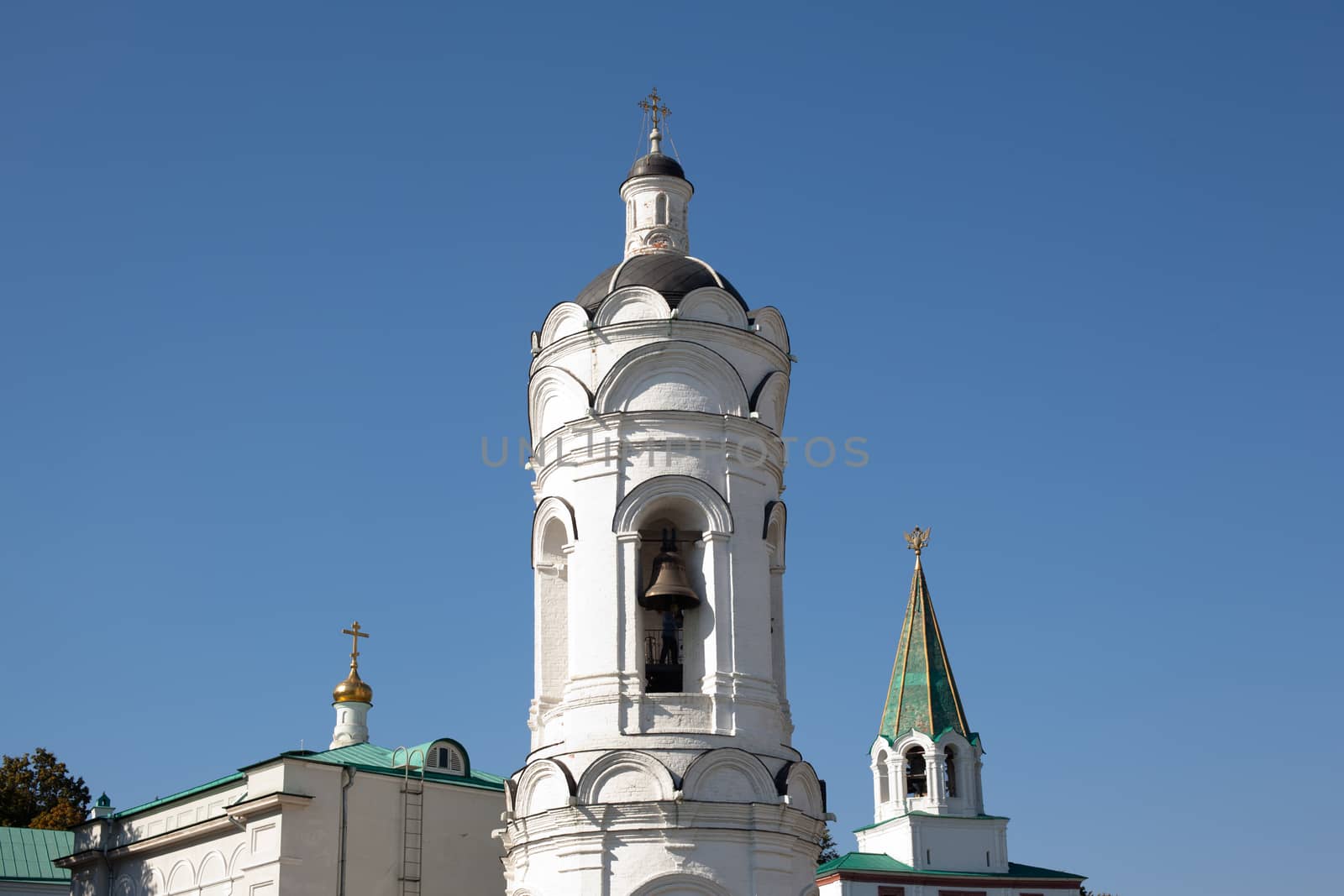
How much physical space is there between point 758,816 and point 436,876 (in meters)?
6.16

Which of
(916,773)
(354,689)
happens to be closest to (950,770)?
(916,773)

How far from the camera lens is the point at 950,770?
45062 millimetres

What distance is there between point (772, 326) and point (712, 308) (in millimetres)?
1045

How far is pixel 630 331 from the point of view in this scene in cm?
2142

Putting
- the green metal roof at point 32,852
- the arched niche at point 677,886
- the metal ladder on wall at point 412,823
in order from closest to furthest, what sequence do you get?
1. the arched niche at point 677,886
2. the metal ladder on wall at point 412,823
3. the green metal roof at point 32,852

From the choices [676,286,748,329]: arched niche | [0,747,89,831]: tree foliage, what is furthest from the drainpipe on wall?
[0,747,89,831]: tree foliage

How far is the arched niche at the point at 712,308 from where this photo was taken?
21.5 meters

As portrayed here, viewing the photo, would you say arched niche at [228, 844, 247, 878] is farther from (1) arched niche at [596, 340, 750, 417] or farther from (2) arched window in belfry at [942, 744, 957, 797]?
(2) arched window in belfry at [942, 744, 957, 797]

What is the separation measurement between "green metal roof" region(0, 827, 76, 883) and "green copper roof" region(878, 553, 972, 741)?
2107cm

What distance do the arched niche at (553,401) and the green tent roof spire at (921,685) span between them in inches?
962

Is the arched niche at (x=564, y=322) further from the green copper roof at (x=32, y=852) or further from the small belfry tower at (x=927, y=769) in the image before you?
the small belfry tower at (x=927, y=769)

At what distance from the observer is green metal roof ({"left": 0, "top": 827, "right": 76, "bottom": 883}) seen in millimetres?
31672

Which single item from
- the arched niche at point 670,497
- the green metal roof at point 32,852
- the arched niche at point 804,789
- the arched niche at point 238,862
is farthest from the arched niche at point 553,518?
the green metal roof at point 32,852

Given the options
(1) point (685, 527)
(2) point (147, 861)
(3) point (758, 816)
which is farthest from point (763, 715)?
(2) point (147, 861)
